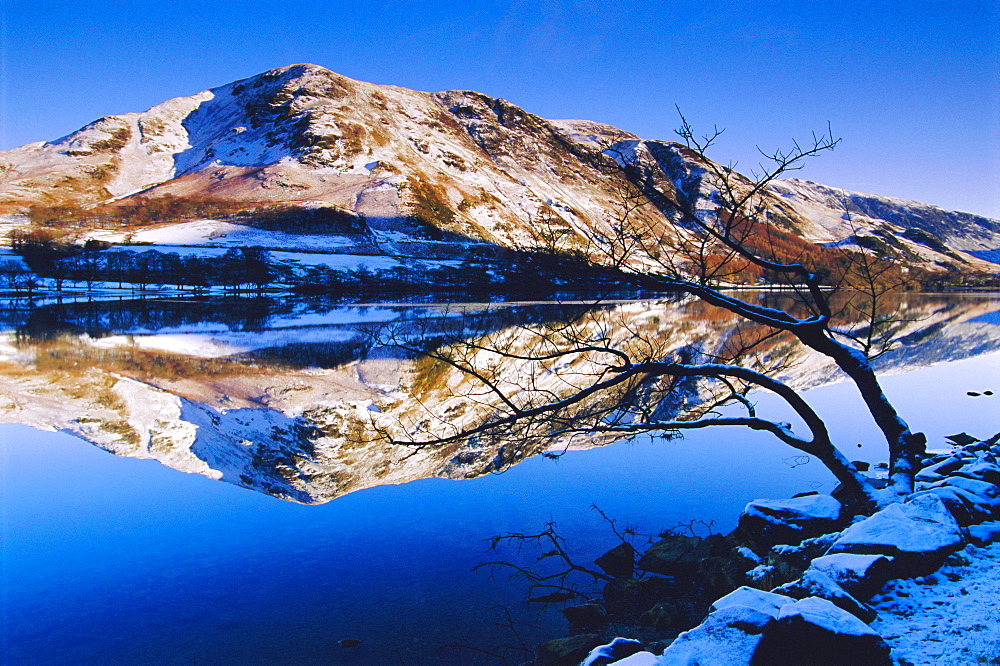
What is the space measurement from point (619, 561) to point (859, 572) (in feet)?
11.7

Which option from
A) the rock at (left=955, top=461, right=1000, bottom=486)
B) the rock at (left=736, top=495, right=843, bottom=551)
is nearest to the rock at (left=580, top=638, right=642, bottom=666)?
the rock at (left=736, top=495, right=843, bottom=551)

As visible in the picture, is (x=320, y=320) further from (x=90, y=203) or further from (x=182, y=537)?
(x=90, y=203)

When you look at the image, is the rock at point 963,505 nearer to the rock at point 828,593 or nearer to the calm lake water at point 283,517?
the rock at point 828,593

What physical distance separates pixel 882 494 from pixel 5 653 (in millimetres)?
10544

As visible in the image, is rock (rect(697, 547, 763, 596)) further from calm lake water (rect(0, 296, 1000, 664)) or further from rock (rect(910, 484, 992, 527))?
rock (rect(910, 484, 992, 527))

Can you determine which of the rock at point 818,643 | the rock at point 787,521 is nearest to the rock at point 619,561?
the rock at point 787,521

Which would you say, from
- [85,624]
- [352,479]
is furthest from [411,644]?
[352,479]

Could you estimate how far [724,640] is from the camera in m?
4.40

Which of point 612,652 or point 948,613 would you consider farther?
point 612,652

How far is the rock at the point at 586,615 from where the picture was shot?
6953 millimetres

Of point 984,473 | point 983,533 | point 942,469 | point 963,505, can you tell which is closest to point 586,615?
point 983,533

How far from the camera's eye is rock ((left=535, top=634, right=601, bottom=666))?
590 cm

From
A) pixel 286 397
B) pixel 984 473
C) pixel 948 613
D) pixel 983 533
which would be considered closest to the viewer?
pixel 948 613

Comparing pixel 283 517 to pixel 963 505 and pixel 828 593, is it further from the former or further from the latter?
pixel 963 505
